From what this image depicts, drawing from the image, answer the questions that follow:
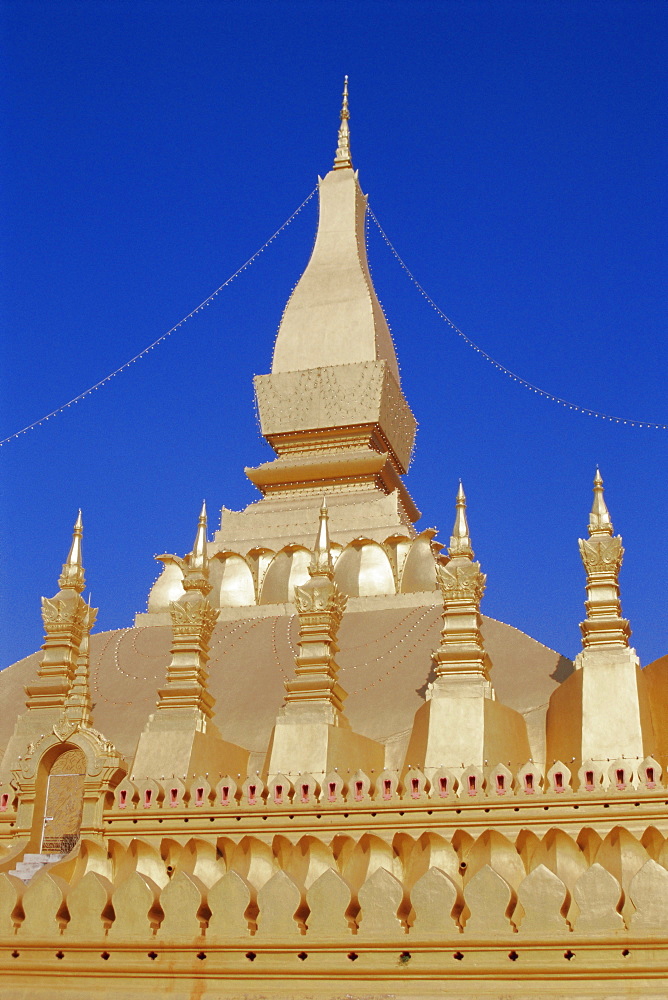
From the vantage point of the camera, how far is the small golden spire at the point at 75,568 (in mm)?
17469

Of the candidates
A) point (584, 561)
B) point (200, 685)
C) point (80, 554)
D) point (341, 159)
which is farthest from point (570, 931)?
point (341, 159)

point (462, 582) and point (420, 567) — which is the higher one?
point (420, 567)

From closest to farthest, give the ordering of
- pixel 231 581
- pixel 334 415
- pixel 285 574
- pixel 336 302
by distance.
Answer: pixel 285 574 < pixel 231 581 < pixel 334 415 < pixel 336 302

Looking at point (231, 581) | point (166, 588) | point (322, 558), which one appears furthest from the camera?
point (166, 588)

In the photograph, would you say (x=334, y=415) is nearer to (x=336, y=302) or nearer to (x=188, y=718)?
(x=336, y=302)

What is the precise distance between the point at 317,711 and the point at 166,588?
761 centimetres

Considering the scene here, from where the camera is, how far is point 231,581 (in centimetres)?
2058

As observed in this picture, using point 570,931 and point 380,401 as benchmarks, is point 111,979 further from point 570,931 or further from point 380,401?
point 380,401

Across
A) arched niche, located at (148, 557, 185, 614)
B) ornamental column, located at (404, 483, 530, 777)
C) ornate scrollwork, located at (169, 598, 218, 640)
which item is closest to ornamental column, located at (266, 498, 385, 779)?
ornamental column, located at (404, 483, 530, 777)

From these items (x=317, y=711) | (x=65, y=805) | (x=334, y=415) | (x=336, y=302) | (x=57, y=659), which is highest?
(x=336, y=302)

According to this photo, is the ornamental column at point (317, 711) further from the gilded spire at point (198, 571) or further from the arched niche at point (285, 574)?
the arched niche at point (285, 574)

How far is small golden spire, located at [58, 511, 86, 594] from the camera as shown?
1747cm

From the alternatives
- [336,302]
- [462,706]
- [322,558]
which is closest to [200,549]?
[322,558]

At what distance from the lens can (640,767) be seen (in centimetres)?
1206
